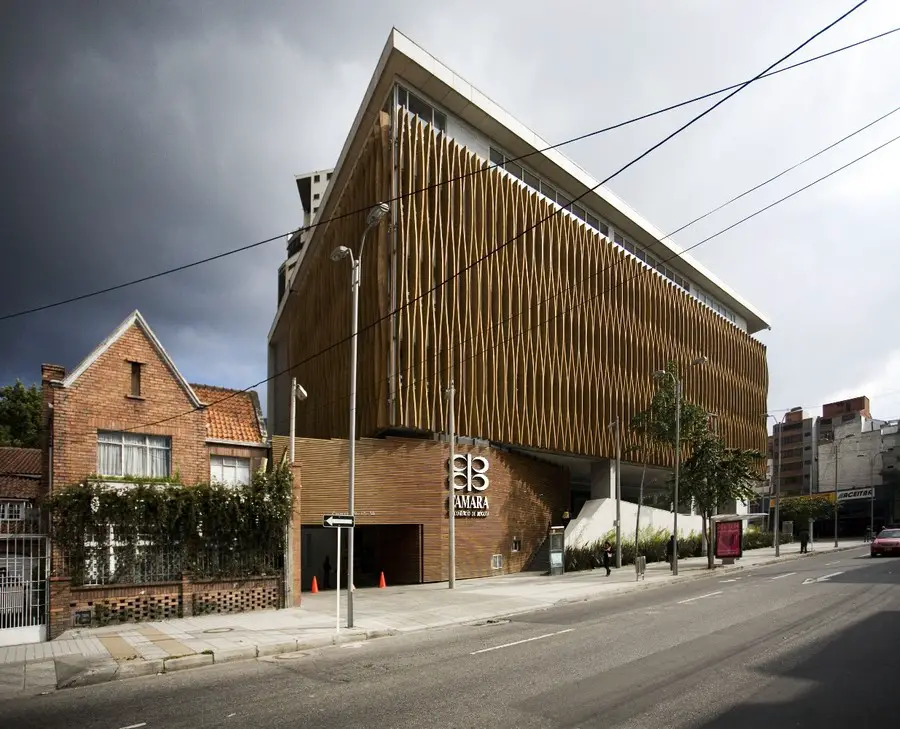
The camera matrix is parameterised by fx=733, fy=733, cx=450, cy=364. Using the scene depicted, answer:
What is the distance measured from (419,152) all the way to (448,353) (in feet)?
30.2

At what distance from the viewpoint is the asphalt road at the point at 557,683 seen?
7957mm

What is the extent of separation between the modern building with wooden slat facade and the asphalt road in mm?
16487

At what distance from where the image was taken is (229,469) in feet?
80.1

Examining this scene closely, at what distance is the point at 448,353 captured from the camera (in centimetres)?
3334

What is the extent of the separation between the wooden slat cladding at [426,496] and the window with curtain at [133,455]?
5.93m

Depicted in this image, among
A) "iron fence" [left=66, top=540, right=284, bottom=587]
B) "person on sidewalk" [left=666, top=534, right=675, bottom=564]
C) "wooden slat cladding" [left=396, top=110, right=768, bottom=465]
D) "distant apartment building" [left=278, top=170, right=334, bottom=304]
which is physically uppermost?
"distant apartment building" [left=278, top=170, right=334, bottom=304]

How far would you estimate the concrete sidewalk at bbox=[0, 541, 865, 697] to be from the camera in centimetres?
1200

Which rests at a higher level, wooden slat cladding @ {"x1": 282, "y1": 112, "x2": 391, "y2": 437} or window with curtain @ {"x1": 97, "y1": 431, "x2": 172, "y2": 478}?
wooden slat cladding @ {"x1": 282, "y1": 112, "x2": 391, "y2": 437}

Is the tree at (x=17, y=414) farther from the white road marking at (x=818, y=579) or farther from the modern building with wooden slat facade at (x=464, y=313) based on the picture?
the white road marking at (x=818, y=579)

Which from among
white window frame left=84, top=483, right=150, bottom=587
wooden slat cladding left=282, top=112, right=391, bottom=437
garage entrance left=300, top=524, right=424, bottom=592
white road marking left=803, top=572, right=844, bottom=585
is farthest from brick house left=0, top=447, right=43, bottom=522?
white road marking left=803, top=572, right=844, bottom=585

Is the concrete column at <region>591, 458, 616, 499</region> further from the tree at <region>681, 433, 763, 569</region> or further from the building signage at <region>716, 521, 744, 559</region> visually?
the building signage at <region>716, 521, 744, 559</region>

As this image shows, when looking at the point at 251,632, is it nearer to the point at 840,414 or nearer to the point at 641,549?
the point at 641,549

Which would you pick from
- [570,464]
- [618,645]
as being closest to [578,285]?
[570,464]

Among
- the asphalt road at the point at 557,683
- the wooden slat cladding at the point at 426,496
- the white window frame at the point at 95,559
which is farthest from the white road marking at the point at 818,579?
the white window frame at the point at 95,559
